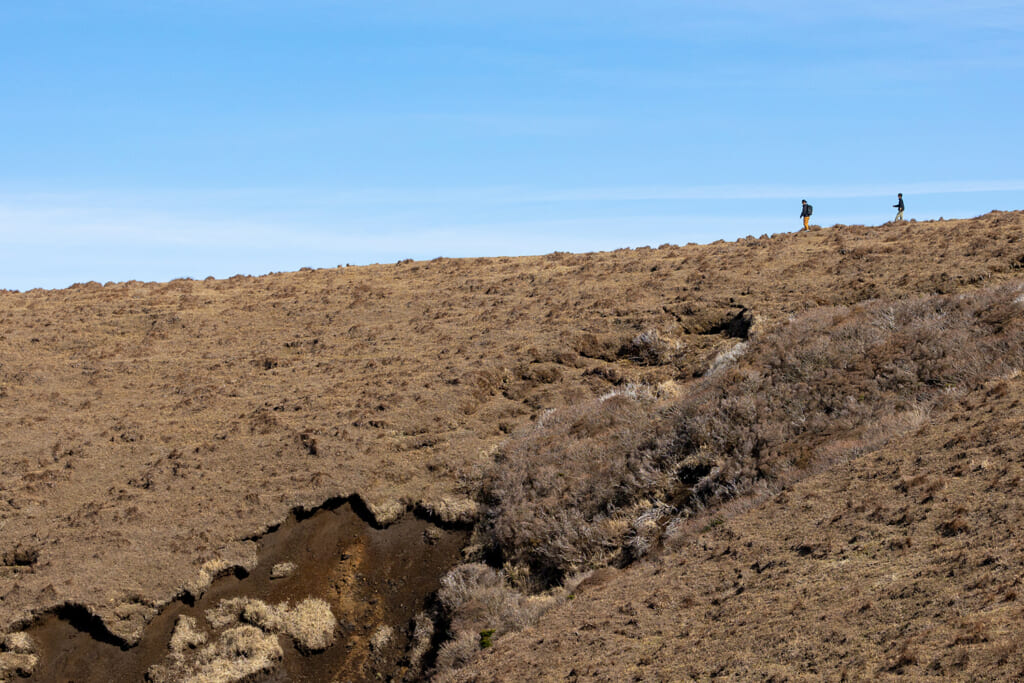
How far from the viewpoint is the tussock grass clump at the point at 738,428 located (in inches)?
651

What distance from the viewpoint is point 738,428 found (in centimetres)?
1809

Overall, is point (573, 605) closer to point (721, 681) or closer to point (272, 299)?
point (721, 681)

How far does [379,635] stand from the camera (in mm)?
17281

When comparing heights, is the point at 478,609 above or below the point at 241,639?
above

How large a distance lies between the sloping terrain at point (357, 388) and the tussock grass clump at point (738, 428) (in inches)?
47.2

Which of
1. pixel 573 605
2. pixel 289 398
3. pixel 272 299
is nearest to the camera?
pixel 573 605

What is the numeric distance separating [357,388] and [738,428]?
39.6 ft

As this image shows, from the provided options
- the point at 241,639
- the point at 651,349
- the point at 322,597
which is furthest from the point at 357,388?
the point at 241,639

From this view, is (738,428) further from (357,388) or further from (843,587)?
(357,388)

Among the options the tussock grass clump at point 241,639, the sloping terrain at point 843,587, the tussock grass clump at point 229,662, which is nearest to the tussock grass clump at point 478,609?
the sloping terrain at point 843,587

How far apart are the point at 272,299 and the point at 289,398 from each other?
11.5 meters

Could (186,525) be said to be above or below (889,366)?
below

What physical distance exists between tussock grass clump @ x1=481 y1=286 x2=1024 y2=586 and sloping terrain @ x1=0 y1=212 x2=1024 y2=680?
1.20 metres

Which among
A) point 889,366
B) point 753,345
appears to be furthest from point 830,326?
point 889,366
